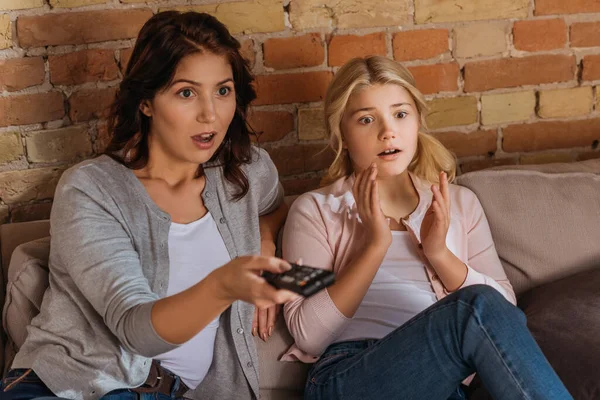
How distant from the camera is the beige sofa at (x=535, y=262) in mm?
1524

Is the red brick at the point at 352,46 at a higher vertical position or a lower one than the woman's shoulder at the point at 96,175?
higher

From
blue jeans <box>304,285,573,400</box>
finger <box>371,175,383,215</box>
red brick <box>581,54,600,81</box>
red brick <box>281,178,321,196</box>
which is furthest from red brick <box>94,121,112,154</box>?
red brick <box>581,54,600,81</box>

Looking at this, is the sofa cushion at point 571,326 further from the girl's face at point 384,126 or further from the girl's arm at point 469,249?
the girl's face at point 384,126

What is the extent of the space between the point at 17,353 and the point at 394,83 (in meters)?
0.94

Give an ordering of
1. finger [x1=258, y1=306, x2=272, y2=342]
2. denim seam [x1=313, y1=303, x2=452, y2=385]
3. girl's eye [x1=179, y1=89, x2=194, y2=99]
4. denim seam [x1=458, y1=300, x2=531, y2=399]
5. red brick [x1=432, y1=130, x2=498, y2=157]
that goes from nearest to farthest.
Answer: denim seam [x1=458, y1=300, x2=531, y2=399] → denim seam [x1=313, y1=303, x2=452, y2=385] → girl's eye [x1=179, y1=89, x2=194, y2=99] → finger [x1=258, y1=306, x2=272, y2=342] → red brick [x1=432, y1=130, x2=498, y2=157]

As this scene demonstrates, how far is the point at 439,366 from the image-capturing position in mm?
1363

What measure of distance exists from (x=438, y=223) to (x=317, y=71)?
59 centimetres

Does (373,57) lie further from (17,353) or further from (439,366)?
(17,353)

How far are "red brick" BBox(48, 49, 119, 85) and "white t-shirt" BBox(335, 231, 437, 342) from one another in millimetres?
783

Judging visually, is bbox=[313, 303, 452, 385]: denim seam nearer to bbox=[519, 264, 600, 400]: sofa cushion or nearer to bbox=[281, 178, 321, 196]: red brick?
bbox=[519, 264, 600, 400]: sofa cushion

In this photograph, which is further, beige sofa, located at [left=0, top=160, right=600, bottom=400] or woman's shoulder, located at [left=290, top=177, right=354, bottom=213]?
woman's shoulder, located at [left=290, top=177, right=354, bottom=213]

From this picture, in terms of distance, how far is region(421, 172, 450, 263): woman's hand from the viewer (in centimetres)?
151

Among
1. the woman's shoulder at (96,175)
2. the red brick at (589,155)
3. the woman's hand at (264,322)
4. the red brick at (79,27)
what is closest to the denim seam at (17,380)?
the woman's shoulder at (96,175)

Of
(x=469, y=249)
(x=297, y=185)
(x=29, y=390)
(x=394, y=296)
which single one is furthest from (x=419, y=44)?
(x=29, y=390)
